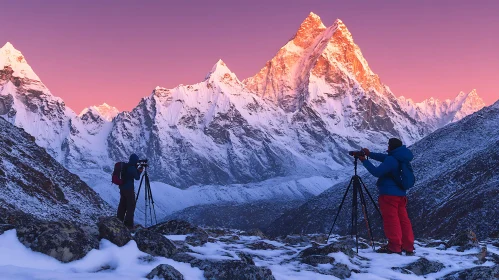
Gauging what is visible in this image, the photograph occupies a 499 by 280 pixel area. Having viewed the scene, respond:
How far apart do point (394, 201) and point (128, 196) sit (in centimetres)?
1023

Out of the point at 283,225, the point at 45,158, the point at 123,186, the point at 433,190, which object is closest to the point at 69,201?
the point at 45,158

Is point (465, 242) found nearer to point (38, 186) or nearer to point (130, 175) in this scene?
point (130, 175)

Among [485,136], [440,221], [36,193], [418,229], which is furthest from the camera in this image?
[485,136]

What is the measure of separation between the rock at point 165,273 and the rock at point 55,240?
1.77m

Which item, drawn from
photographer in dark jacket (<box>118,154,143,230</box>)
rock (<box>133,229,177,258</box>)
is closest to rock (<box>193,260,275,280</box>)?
rock (<box>133,229,177,258</box>)

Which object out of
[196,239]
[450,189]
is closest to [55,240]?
[196,239]

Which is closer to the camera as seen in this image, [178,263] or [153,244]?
[178,263]

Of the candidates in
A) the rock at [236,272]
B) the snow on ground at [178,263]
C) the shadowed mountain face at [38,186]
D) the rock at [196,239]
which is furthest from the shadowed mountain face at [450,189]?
the rock at [236,272]

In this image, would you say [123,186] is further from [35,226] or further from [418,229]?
[418,229]

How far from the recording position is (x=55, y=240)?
8.68 meters

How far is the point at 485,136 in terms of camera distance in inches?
3984

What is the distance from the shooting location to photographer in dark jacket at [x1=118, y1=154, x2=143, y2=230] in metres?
17.0

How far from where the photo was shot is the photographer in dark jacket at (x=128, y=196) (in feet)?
55.9

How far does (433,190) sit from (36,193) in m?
75.8
